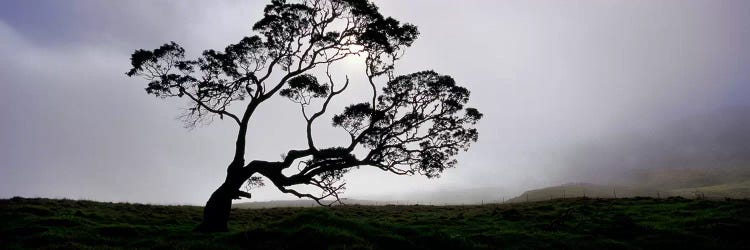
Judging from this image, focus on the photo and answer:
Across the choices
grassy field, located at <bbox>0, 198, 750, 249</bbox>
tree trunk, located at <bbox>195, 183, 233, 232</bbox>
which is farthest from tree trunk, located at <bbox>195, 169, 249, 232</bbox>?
grassy field, located at <bbox>0, 198, 750, 249</bbox>

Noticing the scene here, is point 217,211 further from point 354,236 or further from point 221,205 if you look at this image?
point 354,236

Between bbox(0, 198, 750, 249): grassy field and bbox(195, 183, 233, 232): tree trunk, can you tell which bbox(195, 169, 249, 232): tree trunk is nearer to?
bbox(195, 183, 233, 232): tree trunk

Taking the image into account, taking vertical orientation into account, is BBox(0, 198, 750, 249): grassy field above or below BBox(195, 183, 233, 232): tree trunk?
below

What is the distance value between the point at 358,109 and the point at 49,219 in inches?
701

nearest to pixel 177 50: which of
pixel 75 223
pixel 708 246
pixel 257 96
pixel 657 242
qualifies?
pixel 257 96

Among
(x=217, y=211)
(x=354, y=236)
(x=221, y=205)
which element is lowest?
(x=354, y=236)

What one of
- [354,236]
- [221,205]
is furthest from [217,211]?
[354,236]

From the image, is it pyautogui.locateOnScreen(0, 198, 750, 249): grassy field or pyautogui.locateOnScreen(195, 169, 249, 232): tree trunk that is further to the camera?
pyautogui.locateOnScreen(195, 169, 249, 232): tree trunk

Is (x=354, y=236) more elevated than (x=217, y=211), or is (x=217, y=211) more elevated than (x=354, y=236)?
(x=217, y=211)

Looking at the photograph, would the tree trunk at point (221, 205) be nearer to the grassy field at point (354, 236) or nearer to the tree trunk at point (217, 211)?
the tree trunk at point (217, 211)

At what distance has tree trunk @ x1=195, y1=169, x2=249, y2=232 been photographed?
22859 mm

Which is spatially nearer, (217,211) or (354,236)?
(354,236)

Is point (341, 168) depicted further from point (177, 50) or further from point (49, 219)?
point (49, 219)

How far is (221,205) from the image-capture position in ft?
75.9
